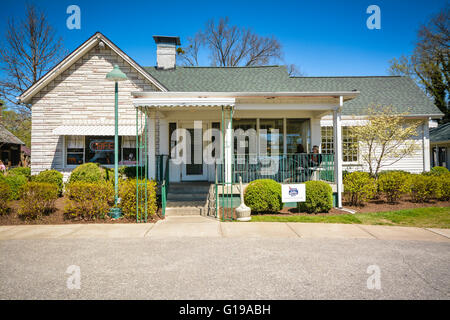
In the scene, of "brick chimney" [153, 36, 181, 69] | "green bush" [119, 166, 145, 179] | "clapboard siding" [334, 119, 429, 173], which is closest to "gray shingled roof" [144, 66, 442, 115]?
"brick chimney" [153, 36, 181, 69]

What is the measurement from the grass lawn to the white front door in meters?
3.98

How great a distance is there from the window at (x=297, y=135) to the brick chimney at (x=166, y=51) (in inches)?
305

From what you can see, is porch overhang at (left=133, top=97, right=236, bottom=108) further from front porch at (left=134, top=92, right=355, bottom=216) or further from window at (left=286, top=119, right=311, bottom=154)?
window at (left=286, top=119, right=311, bottom=154)

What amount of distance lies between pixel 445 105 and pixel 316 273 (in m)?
30.3

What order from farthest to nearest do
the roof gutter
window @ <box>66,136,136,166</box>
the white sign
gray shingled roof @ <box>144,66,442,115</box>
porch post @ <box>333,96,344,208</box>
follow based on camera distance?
gray shingled roof @ <box>144,66,442,115</box> < window @ <box>66,136,136,166</box> < porch post @ <box>333,96,344,208</box> < the roof gutter < the white sign

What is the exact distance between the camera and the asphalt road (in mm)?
3359

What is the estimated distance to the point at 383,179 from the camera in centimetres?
942

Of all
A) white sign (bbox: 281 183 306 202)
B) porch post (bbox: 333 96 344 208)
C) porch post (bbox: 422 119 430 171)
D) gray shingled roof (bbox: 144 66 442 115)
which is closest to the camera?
white sign (bbox: 281 183 306 202)

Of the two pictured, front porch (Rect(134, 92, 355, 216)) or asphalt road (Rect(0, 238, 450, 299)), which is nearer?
asphalt road (Rect(0, 238, 450, 299))

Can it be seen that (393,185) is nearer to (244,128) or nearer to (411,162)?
(411,162)

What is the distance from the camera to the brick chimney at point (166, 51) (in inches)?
615

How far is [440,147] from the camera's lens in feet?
70.6

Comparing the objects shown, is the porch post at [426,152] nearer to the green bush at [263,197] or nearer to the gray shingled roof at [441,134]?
the gray shingled roof at [441,134]
